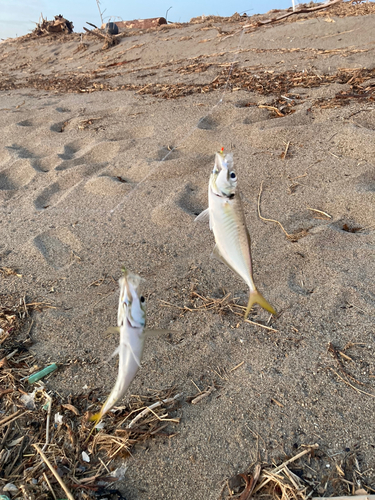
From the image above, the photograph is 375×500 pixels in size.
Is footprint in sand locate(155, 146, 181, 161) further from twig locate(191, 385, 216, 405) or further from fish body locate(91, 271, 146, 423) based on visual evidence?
fish body locate(91, 271, 146, 423)

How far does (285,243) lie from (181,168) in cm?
146

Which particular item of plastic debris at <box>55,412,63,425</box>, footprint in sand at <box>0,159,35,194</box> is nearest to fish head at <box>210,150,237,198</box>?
plastic debris at <box>55,412,63,425</box>

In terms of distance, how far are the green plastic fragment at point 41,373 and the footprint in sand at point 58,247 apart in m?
0.98

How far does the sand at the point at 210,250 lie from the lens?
1705 millimetres

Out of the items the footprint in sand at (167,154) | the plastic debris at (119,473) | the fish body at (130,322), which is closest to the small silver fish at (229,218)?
the fish body at (130,322)

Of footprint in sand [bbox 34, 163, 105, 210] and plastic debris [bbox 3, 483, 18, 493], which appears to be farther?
footprint in sand [bbox 34, 163, 105, 210]

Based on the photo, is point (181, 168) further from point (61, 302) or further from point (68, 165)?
point (61, 302)

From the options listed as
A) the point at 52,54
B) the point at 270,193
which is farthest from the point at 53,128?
the point at 52,54

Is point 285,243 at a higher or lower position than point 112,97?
lower

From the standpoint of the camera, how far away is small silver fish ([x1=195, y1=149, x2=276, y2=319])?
1508mm

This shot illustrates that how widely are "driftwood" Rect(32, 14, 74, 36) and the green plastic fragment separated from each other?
13515 mm

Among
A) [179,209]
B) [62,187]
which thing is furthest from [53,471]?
[62,187]

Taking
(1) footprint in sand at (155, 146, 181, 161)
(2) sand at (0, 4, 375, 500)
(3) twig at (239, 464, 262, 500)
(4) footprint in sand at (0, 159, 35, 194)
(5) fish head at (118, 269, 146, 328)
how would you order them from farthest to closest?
(4) footprint in sand at (0, 159, 35, 194)
(1) footprint in sand at (155, 146, 181, 161)
(2) sand at (0, 4, 375, 500)
(3) twig at (239, 464, 262, 500)
(5) fish head at (118, 269, 146, 328)

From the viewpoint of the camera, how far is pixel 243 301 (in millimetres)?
2424
